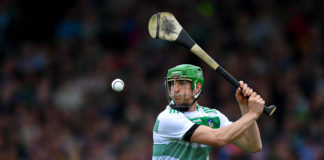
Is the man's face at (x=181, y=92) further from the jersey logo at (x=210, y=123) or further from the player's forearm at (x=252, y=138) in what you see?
the player's forearm at (x=252, y=138)

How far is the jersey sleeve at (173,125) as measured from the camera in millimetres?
6016

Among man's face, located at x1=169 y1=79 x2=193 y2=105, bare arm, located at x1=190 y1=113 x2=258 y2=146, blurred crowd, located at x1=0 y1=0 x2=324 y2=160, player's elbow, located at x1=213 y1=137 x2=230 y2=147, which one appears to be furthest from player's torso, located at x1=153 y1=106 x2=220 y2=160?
blurred crowd, located at x1=0 y1=0 x2=324 y2=160

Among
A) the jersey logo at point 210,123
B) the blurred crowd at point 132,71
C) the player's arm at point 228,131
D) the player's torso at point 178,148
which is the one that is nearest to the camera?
the player's arm at point 228,131

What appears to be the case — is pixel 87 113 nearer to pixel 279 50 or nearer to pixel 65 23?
pixel 65 23

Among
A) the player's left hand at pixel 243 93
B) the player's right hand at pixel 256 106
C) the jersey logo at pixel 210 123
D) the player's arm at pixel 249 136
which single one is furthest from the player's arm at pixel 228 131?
the jersey logo at pixel 210 123

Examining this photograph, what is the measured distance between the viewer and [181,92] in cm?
625

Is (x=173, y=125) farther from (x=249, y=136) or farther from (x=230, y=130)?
(x=249, y=136)

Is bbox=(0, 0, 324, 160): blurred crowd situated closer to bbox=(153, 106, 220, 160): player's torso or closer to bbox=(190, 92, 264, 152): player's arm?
bbox=(153, 106, 220, 160): player's torso

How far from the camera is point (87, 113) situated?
12000 millimetres

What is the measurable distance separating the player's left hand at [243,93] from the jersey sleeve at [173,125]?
52 cm

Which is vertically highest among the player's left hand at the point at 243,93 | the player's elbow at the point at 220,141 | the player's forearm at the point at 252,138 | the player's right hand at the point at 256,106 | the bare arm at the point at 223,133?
the player's left hand at the point at 243,93

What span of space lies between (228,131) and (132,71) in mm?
6720

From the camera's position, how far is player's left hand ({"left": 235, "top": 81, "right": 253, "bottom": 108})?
19.9 ft

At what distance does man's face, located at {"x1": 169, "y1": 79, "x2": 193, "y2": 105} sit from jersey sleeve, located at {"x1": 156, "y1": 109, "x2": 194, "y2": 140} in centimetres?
14
